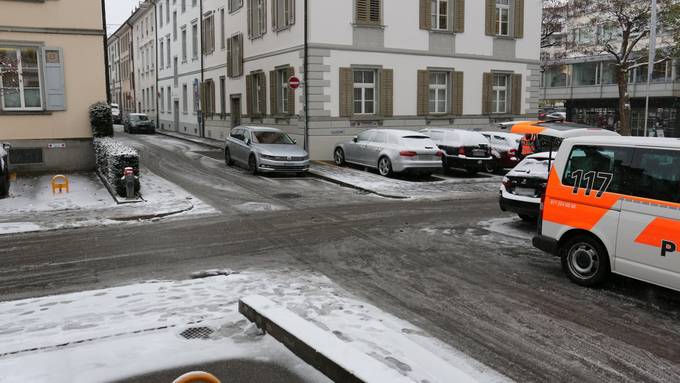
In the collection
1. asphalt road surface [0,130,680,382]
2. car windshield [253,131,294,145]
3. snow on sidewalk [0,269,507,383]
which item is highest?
car windshield [253,131,294,145]

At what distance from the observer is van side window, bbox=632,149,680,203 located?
639cm

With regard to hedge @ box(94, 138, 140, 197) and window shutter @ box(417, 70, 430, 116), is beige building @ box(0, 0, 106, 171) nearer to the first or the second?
hedge @ box(94, 138, 140, 197)

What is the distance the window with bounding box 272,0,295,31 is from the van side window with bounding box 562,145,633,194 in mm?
18226

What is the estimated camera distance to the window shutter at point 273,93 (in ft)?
86.3

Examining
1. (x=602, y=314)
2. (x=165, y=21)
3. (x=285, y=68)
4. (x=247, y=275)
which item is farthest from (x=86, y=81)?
(x=165, y=21)

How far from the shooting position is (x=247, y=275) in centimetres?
770

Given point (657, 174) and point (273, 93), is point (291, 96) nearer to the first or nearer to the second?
point (273, 93)

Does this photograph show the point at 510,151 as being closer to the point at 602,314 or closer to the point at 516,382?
the point at 602,314

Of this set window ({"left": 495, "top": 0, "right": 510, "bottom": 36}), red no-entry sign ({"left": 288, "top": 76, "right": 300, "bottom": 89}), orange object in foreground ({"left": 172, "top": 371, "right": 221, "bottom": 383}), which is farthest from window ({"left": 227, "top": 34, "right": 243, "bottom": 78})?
orange object in foreground ({"left": 172, "top": 371, "right": 221, "bottom": 383})

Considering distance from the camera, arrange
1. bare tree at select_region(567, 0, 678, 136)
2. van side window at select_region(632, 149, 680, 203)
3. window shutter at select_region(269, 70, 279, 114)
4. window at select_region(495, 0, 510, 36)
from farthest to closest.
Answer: bare tree at select_region(567, 0, 678, 136) → window at select_region(495, 0, 510, 36) → window shutter at select_region(269, 70, 279, 114) → van side window at select_region(632, 149, 680, 203)

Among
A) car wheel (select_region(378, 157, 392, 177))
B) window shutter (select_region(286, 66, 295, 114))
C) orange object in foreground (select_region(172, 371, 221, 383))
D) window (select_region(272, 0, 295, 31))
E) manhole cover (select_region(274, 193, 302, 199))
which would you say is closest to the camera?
orange object in foreground (select_region(172, 371, 221, 383))

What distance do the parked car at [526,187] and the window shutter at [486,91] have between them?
1672cm

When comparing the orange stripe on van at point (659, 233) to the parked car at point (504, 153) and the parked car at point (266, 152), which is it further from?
the parked car at point (504, 153)

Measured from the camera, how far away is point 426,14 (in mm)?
25375
